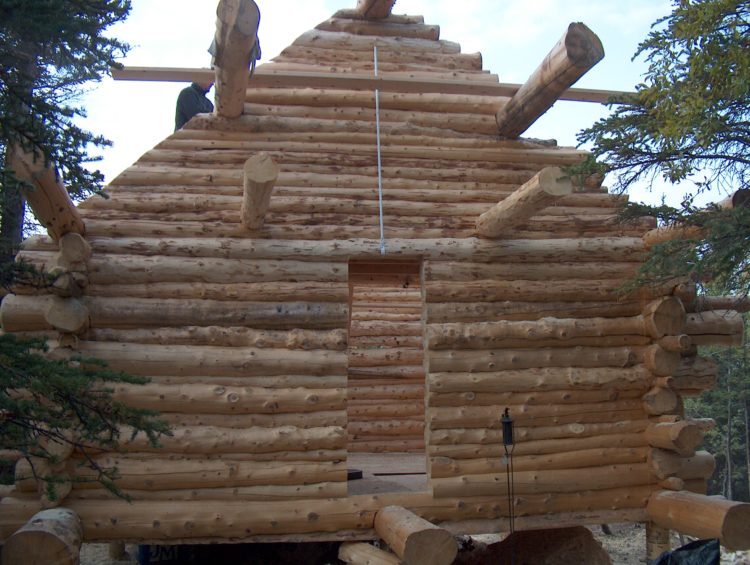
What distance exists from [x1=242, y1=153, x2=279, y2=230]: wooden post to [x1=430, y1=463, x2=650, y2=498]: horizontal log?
11.3 feet

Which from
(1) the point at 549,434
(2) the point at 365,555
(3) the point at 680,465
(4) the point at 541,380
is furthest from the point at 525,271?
(2) the point at 365,555

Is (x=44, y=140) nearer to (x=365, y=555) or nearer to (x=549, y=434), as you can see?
(x=365, y=555)

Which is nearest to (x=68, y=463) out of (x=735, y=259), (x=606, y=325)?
(x=606, y=325)

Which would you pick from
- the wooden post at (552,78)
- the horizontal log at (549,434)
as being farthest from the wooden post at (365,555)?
the wooden post at (552,78)

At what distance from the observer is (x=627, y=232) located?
915 cm

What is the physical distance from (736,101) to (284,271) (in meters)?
4.80

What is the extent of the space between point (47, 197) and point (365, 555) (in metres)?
4.65

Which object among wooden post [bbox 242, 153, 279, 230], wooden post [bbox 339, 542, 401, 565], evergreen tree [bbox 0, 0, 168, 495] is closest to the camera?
evergreen tree [bbox 0, 0, 168, 495]

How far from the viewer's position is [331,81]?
854cm

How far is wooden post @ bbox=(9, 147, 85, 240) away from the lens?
6020 mm

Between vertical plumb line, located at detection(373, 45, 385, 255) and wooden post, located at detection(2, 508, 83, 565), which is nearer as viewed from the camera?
wooden post, located at detection(2, 508, 83, 565)

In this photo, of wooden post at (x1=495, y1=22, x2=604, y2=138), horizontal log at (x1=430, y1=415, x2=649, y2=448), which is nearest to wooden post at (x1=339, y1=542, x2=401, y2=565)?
horizontal log at (x1=430, y1=415, x2=649, y2=448)

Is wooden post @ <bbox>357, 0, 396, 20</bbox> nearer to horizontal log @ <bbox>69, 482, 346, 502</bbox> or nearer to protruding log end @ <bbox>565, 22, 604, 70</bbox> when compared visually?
protruding log end @ <bbox>565, 22, 604, 70</bbox>

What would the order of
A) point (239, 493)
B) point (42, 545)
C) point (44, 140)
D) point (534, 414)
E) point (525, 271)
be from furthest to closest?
point (525, 271) → point (534, 414) → point (239, 493) → point (42, 545) → point (44, 140)
